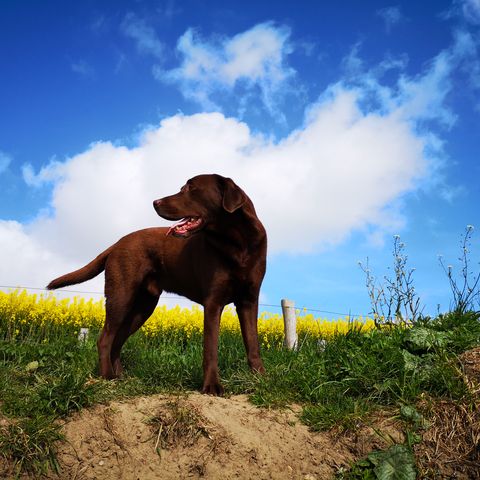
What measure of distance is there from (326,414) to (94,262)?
10.0 feet

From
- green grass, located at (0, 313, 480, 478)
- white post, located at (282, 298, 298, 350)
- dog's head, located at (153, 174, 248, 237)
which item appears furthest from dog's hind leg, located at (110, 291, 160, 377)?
white post, located at (282, 298, 298, 350)

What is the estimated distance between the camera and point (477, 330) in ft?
17.0

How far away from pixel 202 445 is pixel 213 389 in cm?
64

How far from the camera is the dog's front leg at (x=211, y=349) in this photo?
15.5 feet

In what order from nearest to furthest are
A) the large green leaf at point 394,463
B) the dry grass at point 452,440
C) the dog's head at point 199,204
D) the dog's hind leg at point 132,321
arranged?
the large green leaf at point 394,463
the dry grass at point 452,440
the dog's head at point 199,204
the dog's hind leg at point 132,321

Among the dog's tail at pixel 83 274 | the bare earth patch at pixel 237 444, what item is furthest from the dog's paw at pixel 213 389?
the dog's tail at pixel 83 274

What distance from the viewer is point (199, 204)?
4832 millimetres

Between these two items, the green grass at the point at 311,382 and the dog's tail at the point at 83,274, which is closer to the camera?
the green grass at the point at 311,382

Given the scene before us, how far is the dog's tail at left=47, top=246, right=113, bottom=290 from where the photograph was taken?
19.5 ft

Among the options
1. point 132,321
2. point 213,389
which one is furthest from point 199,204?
point 132,321

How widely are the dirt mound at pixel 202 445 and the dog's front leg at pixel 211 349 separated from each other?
28cm

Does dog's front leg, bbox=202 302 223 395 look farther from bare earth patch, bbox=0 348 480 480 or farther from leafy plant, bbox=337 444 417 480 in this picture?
leafy plant, bbox=337 444 417 480

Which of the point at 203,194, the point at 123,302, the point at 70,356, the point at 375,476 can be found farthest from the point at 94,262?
the point at 375,476

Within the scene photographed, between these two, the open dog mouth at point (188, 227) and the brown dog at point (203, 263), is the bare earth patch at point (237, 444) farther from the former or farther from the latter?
the open dog mouth at point (188, 227)
